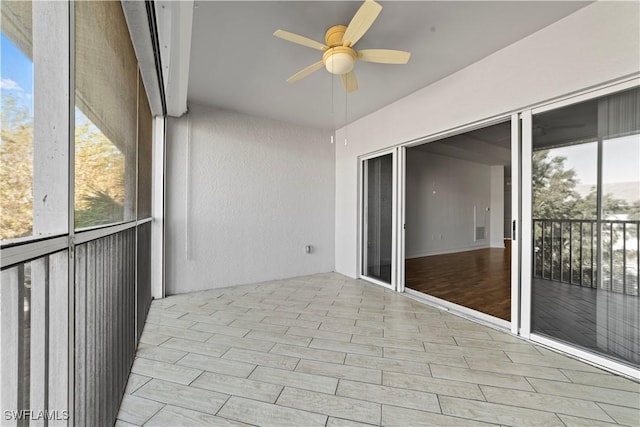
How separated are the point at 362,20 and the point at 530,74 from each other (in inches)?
66.4

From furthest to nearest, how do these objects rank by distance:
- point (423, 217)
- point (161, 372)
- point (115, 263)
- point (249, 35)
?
point (423, 217)
point (249, 35)
point (161, 372)
point (115, 263)

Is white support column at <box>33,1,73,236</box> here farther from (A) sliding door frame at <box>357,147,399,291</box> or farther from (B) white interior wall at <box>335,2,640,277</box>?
(A) sliding door frame at <box>357,147,399,291</box>

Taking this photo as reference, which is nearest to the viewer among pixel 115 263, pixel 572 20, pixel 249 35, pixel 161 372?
pixel 115 263

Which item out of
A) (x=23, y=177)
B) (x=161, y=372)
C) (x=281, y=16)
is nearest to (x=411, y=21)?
(x=281, y=16)

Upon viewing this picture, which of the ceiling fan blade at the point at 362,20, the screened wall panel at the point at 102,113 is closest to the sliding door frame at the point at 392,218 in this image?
the ceiling fan blade at the point at 362,20

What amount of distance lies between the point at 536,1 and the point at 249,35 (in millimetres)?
2272

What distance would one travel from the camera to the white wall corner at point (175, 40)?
1676 millimetres

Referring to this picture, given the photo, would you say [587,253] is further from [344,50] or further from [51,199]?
[51,199]

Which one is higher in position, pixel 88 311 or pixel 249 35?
pixel 249 35

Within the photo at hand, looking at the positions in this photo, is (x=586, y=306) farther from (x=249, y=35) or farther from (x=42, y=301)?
(x=249, y=35)

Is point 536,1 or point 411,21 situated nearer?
point 536,1

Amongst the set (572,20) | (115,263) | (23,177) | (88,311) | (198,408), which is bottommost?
(198,408)

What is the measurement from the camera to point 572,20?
2.13 meters

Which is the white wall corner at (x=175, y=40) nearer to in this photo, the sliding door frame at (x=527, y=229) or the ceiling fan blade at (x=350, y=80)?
the ceiling fan blade at (x=350, y=80)
